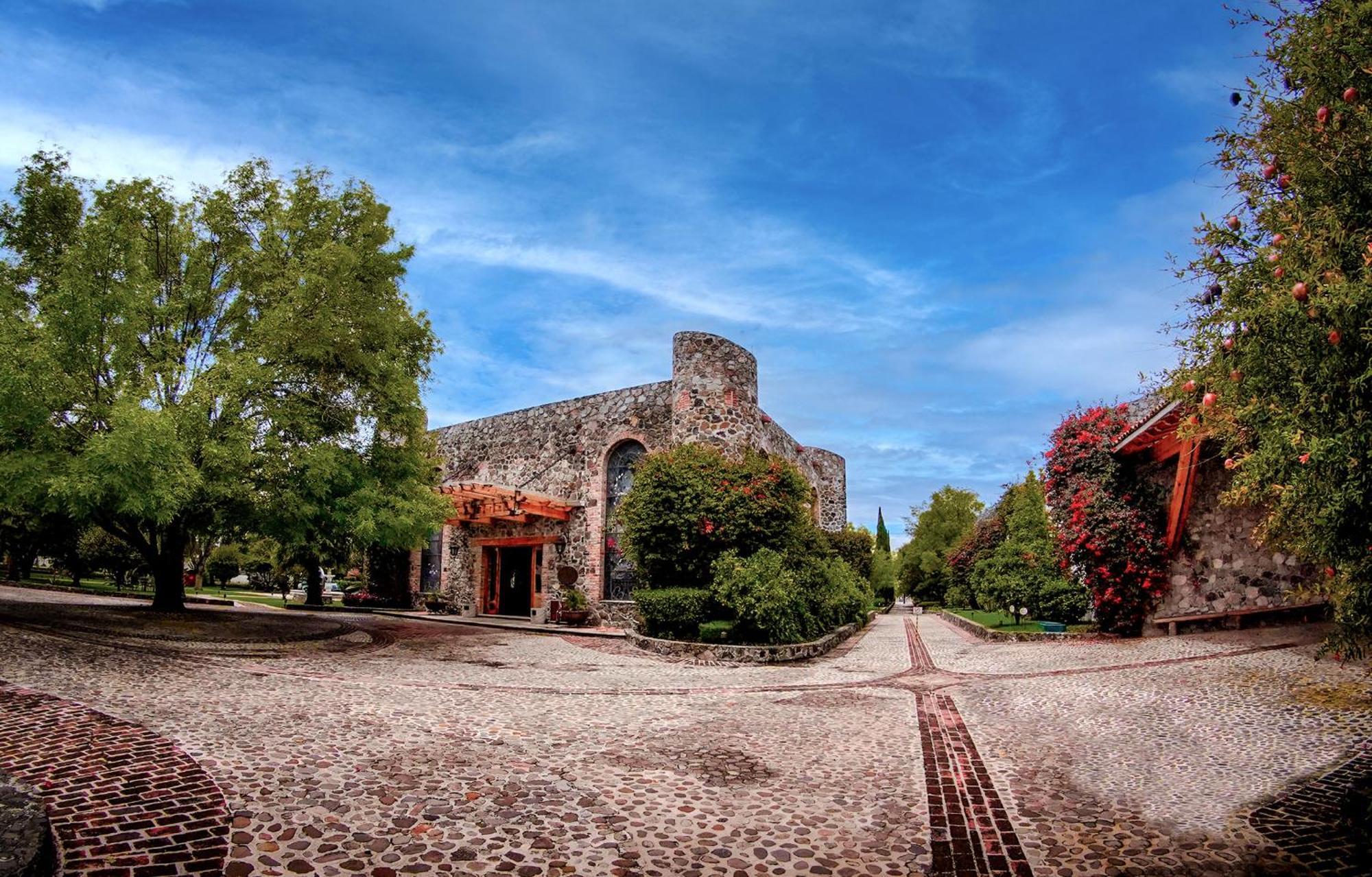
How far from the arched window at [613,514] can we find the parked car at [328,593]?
11.3m

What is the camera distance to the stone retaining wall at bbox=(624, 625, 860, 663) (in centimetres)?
1121

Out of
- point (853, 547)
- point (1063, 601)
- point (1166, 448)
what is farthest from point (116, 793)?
point (853, 547)

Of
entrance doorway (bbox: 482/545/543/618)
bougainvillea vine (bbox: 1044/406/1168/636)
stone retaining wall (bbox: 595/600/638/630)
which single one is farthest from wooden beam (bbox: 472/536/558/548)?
bougainvillea vine (bbox: 1044/406/1168/636)

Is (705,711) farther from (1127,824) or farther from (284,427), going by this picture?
(284,427)

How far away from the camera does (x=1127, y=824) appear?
13.0 ft

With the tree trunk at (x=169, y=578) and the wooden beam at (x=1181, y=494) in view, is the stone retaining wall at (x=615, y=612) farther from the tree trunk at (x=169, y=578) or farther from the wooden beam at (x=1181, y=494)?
the wooden beam at (x=1181, y=494)

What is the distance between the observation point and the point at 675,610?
12531 mm

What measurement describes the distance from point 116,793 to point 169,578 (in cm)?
1065

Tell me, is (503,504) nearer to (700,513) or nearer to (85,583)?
(700,513)

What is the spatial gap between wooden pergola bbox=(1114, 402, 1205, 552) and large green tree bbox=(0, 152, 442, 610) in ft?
37.8

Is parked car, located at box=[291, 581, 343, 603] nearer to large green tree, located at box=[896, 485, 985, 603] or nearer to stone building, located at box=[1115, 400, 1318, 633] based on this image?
stone building, located at box=[1115, 400, 1318, 633]

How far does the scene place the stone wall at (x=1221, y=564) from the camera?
435 inches

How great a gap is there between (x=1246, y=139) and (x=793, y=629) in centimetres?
972

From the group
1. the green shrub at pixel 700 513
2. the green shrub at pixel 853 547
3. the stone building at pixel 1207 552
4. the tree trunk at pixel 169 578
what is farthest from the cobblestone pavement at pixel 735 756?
the green shrub at pixel 853 547
